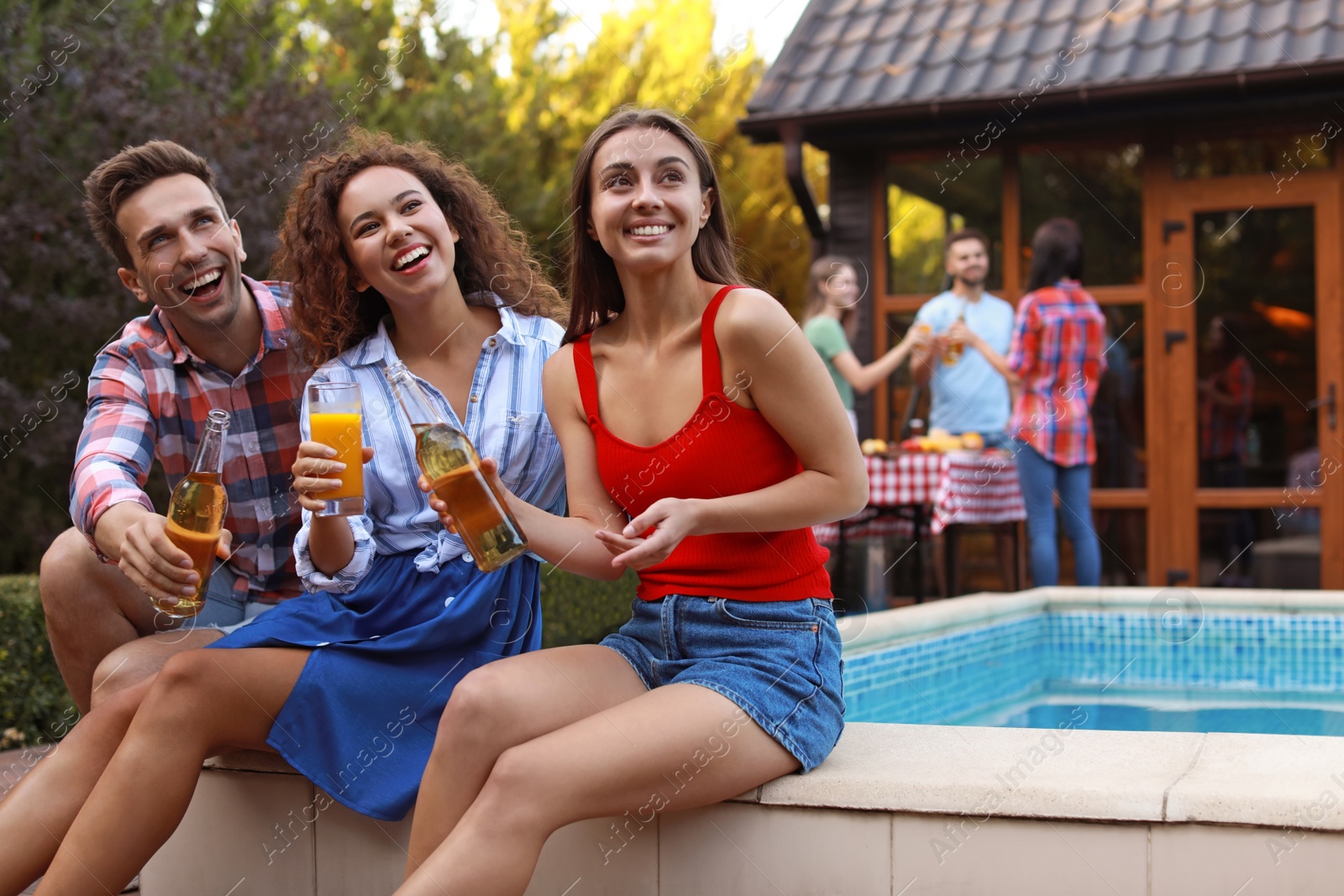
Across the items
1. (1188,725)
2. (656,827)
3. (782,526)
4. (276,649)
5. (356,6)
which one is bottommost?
(1188,725)

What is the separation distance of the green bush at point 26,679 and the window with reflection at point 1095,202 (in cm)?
584

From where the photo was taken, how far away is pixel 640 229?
2354 mm

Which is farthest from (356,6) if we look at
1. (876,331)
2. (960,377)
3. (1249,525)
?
(1249,525)

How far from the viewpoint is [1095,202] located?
7781mm

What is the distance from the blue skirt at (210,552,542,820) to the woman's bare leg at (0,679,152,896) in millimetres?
239

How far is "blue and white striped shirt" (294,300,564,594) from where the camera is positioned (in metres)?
2.52

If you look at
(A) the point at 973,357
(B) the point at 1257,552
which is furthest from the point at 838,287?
(B) the point at 1257,552

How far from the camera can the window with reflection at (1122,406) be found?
7715mm

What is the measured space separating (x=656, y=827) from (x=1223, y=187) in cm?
662

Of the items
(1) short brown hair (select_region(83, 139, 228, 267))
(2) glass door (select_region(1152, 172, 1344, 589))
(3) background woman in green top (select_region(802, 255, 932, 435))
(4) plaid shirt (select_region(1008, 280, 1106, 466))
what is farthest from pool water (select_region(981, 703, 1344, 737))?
(2) glass door (select_region(1152, 172, 1344, 589))

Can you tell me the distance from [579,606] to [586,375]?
2587 mm

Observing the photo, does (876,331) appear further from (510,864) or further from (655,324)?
(510,864)

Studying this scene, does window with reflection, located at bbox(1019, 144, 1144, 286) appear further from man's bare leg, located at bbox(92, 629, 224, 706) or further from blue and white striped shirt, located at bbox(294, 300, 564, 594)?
man's bare leg, located at bbox(92, 629, 224, 706)

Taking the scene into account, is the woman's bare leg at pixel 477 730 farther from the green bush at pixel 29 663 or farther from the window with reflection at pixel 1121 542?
the window with reflection at pixel 1121 542
